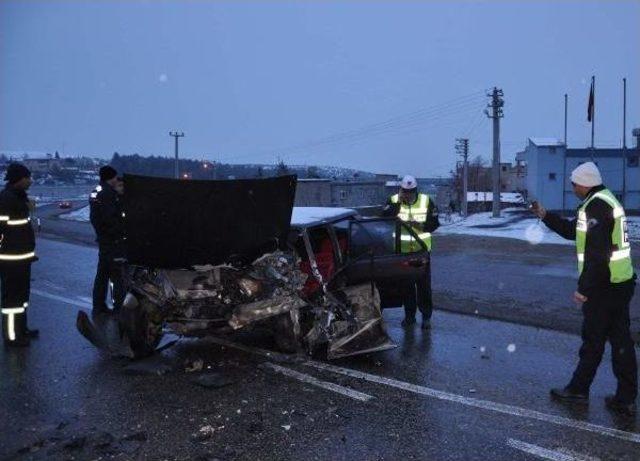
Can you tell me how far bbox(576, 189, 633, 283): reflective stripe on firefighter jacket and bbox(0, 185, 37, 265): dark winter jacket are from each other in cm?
563

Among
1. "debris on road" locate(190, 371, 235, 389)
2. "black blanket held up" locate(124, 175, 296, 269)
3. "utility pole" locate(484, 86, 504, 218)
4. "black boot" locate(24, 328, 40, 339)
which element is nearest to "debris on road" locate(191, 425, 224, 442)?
"debris on road" locate(190, 371, 235, 389)

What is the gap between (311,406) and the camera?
441 cm

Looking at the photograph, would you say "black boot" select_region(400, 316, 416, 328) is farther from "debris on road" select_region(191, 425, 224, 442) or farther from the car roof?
"debris on road" select_region(191, 425, 224, 442)

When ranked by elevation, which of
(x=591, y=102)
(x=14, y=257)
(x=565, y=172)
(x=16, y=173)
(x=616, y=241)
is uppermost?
(x=591, y=102)

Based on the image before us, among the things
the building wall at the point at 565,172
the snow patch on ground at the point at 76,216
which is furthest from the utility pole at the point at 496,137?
the snow patch on ground at the point at 76,216

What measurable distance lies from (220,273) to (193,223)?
21.9 inches

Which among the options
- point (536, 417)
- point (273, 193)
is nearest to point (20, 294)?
point (273, 193)

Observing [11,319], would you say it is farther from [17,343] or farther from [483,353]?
[483,353]

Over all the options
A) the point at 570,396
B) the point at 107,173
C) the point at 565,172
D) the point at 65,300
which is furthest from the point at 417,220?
the point at 565,172

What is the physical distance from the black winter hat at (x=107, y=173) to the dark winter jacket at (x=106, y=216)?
0.08 metres

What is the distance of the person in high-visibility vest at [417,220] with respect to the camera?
22.8 feet

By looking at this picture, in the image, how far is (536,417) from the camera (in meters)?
4.20

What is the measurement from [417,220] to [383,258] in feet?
4.11

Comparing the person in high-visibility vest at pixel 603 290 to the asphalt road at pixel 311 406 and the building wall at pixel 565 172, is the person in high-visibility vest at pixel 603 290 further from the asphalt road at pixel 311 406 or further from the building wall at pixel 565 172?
the building wall at pixel 565 172
